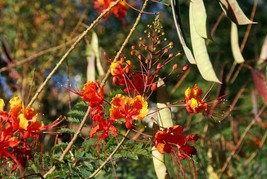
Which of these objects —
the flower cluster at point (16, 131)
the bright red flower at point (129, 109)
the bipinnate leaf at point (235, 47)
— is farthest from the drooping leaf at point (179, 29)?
the bipinnate leaf at point (235, 47)

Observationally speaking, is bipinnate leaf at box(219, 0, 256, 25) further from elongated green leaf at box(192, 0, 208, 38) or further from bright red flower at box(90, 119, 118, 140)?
bright red flower at box(90, 119, 118, 140)

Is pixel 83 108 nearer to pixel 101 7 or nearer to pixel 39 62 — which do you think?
pixel 101 7

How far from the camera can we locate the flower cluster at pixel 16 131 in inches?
47.7

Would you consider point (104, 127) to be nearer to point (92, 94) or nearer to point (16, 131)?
point (92, 94)

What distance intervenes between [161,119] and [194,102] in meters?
0.13

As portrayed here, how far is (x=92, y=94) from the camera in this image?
4.34 feet

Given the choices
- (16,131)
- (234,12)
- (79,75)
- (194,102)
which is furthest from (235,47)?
(79,75)

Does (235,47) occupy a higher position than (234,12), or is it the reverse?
(234,12)

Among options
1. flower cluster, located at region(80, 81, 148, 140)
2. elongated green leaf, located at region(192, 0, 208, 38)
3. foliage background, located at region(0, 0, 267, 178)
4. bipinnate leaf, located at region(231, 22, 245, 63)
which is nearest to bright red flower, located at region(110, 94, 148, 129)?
flower cluster, located at region(80, 81, 148, 140)

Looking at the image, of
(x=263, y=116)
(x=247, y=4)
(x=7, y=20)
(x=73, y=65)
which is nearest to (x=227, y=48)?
(x=247, y=4)

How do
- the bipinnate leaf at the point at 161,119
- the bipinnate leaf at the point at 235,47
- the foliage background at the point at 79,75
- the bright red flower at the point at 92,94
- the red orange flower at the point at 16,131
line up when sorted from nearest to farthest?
1. the red orange flower at the point at 16,131
2. the bright red flower at the point at 92,94
3. the bipinnate leaf at the point at 161,119
4. the bipinnate leaf at the point at 235,47
5. the foliage background at the point at 79,75

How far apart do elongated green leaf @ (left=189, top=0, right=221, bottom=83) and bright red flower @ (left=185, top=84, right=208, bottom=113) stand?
0.04 meters

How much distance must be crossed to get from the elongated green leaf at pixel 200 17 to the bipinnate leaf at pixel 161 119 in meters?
0.15

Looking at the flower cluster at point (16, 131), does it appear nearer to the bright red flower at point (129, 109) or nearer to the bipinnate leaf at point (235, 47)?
the bright red flower at point (129, 109)
